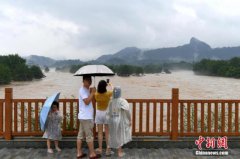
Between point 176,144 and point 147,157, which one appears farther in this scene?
point 176,144

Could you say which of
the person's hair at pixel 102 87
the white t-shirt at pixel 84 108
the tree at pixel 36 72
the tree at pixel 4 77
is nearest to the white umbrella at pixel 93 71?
the person's hair at pixel 102 87

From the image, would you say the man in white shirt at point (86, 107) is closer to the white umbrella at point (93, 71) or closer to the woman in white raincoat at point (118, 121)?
the white umbrella at point (93, 71)

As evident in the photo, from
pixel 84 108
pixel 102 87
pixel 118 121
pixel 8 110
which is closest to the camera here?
pixel 84 108

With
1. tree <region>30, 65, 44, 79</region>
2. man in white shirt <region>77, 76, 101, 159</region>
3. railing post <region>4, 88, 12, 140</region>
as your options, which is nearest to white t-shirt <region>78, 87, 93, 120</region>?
man in white shirt <region>77, 76, 101, 159</region>

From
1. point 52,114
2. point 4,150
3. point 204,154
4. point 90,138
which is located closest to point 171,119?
point 204,154

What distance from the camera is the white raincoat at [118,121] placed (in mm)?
5859

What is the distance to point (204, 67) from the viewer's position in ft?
323

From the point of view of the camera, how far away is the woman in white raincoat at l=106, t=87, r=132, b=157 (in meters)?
5.86

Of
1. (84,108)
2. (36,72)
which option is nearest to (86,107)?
(84,108)

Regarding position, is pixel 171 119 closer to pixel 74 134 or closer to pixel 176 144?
pixel 176 144

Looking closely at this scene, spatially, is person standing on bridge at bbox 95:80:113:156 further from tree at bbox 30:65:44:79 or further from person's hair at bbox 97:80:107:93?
tree at bbox 30:65:44:79

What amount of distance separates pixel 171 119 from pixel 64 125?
7.59ft

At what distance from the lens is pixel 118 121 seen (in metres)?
5.91

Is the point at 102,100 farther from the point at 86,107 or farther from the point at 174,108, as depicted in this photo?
the point at 174,108
